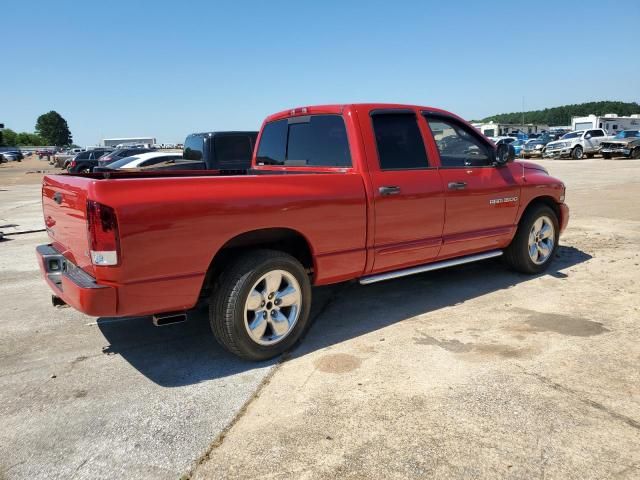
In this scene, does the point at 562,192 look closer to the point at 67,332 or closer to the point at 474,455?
the point at 474,455

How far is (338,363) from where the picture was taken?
360cm

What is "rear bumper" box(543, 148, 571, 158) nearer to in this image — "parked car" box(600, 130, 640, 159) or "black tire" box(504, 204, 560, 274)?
"parked car" box(600, 130, 640, 159)

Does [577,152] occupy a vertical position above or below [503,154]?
A: below

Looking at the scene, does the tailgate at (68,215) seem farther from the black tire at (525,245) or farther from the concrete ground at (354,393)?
the black tire at (525,245)

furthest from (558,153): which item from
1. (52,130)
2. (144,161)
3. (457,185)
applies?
(52,130)

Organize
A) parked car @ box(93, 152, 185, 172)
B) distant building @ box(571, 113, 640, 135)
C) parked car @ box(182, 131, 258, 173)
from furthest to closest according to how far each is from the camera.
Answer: distant building @ box(571, 113, 640, 135)
parked car @ box(93, 152, 185, 172)
parked car @ box(182, 131, 258, 173)

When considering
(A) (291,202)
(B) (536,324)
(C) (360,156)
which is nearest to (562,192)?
(B) (536,324)

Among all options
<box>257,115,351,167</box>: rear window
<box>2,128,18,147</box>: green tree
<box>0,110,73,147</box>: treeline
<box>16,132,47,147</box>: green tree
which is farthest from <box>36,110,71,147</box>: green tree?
<box>257,115,351,167</box>: rear window

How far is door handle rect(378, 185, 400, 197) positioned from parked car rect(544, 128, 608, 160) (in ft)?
103

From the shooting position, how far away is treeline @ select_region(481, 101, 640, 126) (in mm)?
143500

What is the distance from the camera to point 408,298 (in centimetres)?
504

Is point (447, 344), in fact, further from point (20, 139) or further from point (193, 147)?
point (20, 139)

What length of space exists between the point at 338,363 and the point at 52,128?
184306 mm

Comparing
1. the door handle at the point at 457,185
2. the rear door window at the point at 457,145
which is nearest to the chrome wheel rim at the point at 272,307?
the door handle at the point at 457,185
